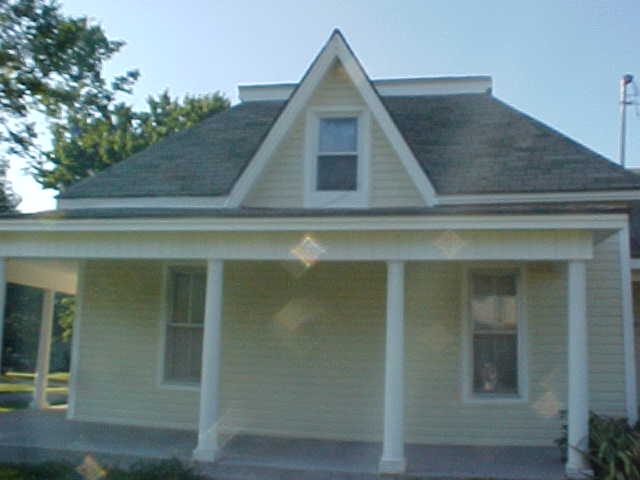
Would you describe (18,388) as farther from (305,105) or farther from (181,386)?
(305,105)

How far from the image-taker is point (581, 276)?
843 centimetres

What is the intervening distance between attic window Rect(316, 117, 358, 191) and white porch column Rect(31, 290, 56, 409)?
21.8 feet

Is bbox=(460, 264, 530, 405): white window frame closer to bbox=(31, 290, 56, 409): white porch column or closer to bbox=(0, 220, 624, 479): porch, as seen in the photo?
bbox=(0, 220, 624, 479): porch

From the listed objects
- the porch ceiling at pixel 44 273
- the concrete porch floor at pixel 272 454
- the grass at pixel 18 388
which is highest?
the porch ceiling at pixel 44 273

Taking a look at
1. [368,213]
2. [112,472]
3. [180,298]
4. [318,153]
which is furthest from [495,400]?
[112,472]

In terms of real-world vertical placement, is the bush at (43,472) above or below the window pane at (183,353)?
below

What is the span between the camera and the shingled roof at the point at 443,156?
1127cm

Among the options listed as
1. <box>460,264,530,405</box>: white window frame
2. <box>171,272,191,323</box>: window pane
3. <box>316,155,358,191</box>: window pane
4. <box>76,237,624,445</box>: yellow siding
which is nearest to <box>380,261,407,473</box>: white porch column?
<box>76,237,624,445</box>: yellow siding

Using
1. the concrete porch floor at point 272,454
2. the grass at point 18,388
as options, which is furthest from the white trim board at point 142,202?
the grass at point 18,388

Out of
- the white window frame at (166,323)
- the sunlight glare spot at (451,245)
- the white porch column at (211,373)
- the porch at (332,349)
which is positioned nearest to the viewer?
the sunlight glare spot at (451,245)

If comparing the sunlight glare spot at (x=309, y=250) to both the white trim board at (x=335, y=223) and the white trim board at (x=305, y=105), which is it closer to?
the white trim board at (x=335, y=223)

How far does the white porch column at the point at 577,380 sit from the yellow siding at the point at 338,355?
7.43 feet

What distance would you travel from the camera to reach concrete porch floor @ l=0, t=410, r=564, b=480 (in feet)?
27.6

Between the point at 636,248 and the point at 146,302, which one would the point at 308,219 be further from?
the point at 636,248
